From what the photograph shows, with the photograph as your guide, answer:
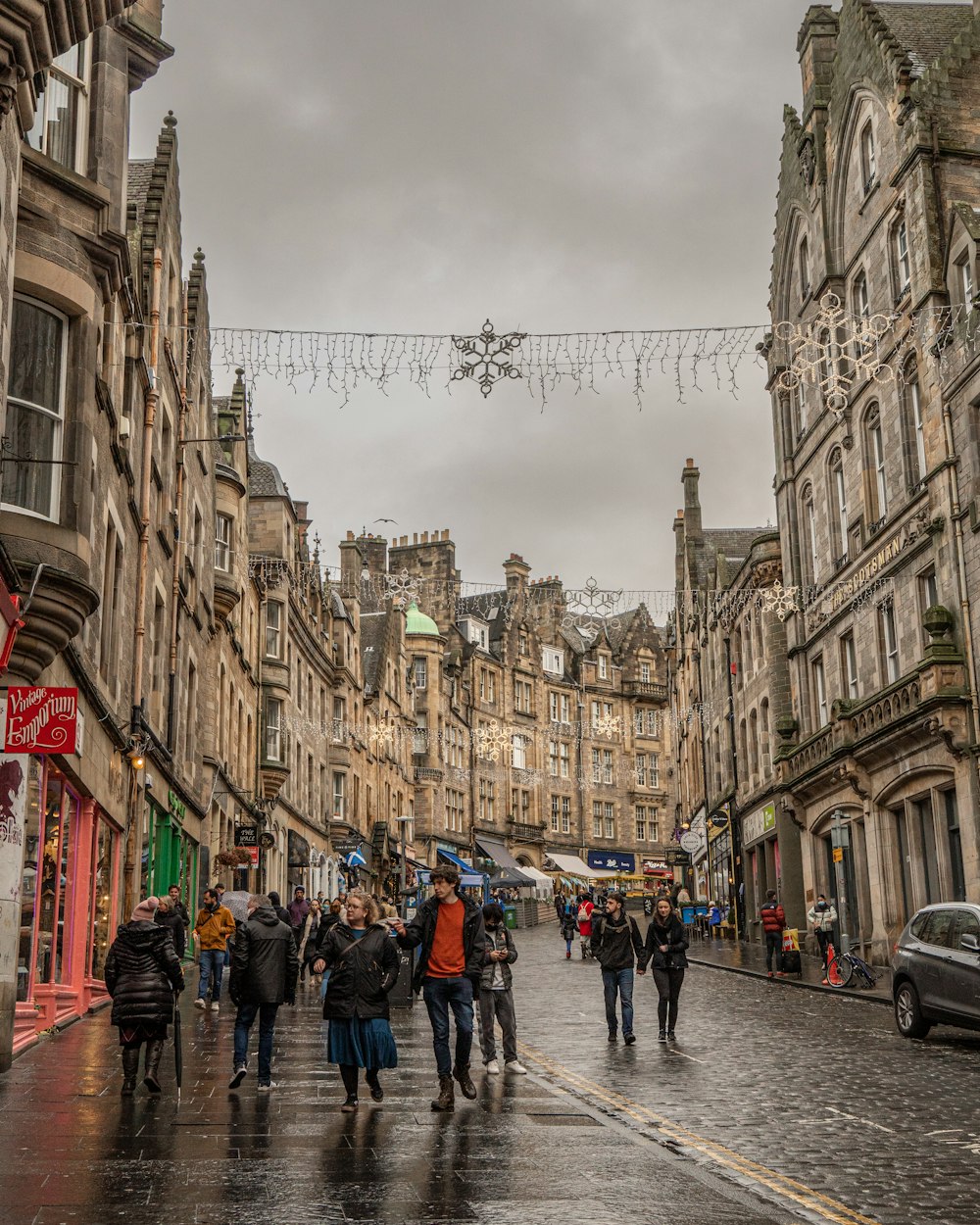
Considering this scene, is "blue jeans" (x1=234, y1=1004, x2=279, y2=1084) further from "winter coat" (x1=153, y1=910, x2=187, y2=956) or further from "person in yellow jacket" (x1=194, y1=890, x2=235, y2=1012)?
"person in yellow jacket" (x1=194, y1=890, x2=235, y2=1012)

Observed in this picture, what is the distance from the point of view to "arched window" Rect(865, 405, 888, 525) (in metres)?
32.2

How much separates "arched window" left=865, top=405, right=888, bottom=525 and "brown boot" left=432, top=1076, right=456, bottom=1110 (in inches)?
940

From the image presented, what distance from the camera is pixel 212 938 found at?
20156mm

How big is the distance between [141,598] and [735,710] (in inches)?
1190

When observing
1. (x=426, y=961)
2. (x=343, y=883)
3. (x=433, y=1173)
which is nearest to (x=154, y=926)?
(x=426, y=961)

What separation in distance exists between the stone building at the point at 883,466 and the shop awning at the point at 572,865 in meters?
46.7

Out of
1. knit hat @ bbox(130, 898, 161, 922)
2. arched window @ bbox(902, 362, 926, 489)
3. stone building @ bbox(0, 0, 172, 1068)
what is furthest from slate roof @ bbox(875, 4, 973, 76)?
knit hat @ bbox(130, 898, 161, 922)

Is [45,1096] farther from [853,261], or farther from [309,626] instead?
[309,626]

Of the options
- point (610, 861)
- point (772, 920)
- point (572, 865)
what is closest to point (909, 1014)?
point (772, 920)

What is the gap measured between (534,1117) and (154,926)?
352cm

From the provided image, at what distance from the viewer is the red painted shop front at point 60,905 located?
1477cm

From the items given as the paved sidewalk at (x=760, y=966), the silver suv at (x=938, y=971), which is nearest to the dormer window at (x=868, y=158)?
the paved sidewalk at (x=760, y=966)

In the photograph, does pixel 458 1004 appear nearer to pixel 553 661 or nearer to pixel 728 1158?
pixel 728 1158

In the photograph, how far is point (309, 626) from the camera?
5094 centimetres
